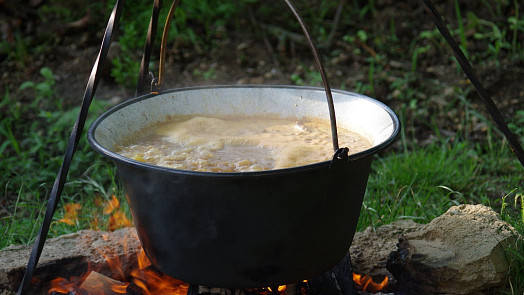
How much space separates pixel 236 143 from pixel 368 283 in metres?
0.80

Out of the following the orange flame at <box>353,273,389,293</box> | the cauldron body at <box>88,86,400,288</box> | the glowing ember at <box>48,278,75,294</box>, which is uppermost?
the cauldron body at <box>88,86,400,288</box>

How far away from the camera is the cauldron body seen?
158cm

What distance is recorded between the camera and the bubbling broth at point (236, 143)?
186cm

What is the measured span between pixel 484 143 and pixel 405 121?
1.91ft

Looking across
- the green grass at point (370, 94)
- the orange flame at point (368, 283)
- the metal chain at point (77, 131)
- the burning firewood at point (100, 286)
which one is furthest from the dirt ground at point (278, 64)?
the metal chain at point (77, 131)

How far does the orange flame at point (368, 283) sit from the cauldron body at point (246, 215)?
40cm

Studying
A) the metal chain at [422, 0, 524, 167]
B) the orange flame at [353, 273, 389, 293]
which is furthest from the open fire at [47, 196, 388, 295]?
the metal chain at [422, 0, 524, 167]

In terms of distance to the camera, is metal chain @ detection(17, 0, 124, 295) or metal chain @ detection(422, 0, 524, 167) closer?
metal chain @ detection(17, 0, 124, 295)

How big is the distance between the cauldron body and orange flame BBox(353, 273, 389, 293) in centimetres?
40

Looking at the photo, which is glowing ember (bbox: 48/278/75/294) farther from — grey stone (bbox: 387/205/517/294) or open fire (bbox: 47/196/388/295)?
grey stone (bbox: 387/205/517/294)

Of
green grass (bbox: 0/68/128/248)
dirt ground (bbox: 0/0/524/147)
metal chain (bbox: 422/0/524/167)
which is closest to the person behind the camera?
metal chain (bbox: 422/0/524/167)

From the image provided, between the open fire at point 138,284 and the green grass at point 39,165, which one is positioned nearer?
the open fire at point 138,284

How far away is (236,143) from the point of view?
6.82 feet

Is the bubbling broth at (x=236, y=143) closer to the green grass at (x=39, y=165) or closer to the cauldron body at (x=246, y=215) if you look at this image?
the cauldron body at (x=246, y=215)
